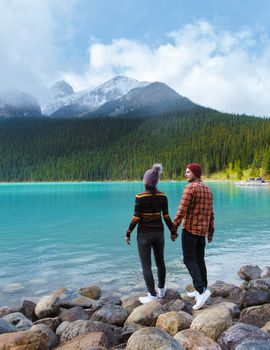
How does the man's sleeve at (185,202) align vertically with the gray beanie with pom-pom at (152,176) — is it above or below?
below

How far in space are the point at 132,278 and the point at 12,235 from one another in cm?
1327

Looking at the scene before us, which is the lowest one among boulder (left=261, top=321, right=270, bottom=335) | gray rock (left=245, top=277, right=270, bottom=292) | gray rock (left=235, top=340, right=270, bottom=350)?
gray rock (left=245, top=277, right=270, bottom=292)

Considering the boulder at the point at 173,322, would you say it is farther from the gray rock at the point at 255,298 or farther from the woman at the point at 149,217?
the gray rock at the point at 255,298

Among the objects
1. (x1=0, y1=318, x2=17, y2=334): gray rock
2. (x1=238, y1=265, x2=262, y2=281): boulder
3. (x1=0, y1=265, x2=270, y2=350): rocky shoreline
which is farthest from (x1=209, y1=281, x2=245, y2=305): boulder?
(x1=0, y1=318, x2=17, y2=334): gray rock

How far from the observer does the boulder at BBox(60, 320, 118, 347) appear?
20.8 ft

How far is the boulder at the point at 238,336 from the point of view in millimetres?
5426

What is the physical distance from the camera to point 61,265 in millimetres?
14812

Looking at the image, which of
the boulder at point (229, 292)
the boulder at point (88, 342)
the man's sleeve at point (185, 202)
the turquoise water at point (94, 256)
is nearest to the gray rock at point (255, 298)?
the boulder at point (229, 292)

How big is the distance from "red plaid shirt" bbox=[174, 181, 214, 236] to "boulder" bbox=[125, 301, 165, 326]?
1662 mm

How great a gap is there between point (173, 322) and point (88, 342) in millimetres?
1681

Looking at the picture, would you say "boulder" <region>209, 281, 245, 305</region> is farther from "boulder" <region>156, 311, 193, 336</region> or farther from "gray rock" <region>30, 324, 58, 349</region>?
"gray rock" <region>30, 324, 58, 349</region>

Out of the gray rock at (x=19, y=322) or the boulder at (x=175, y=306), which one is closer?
the gray rock at (x=19, y=322)

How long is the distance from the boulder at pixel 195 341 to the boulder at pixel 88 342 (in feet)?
3.68

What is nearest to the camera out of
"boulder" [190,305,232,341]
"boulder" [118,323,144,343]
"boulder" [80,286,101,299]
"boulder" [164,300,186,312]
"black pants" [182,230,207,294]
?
"boulder" [190,305,232,341]
